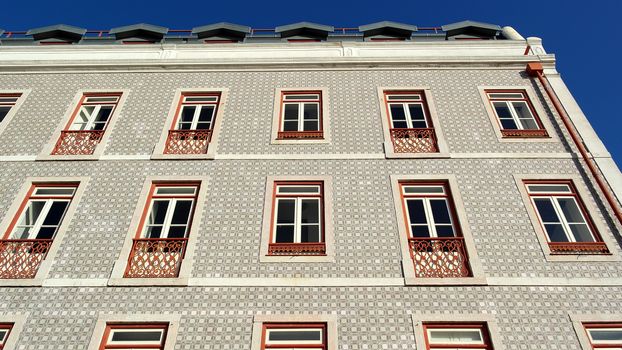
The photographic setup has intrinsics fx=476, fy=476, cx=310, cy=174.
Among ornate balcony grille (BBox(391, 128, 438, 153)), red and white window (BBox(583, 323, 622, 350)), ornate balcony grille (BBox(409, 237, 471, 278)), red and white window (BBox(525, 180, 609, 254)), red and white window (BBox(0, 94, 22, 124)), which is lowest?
red and white window (BBox(583, 323, 622, 350))

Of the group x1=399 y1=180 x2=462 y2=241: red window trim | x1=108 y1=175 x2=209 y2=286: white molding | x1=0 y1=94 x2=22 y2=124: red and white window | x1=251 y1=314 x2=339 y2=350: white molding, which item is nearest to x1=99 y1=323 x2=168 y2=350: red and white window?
x1=108 y1=175 x2=209 y2=286: white molding

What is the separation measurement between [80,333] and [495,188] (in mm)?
7002

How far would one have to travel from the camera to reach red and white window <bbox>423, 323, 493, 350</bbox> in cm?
649

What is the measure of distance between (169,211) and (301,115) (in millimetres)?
3604

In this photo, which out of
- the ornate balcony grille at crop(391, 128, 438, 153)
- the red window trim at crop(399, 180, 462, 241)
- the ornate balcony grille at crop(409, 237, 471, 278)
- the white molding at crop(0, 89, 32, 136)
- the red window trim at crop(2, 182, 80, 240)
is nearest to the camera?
the ornate balcony grille at crop(409, 237, 471, 278)

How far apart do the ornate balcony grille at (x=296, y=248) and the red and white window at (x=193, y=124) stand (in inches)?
112

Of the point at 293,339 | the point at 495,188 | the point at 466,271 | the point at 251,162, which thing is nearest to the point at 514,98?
the point at 495,188

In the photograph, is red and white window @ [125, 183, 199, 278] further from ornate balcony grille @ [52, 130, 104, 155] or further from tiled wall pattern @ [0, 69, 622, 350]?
→ ornate balcony grille @ [52, 130, 104, 155]

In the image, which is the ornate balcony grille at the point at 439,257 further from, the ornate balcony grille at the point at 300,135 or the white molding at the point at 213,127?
the white molding at the point at 213,127

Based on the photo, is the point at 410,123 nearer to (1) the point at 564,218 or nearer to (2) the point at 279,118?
(2) the point at 279,118

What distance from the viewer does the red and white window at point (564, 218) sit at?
7.52 metres

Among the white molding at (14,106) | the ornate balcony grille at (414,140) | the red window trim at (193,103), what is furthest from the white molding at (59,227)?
the ornate balcony grille at (414,140)

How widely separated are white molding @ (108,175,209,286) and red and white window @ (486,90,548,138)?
606 centimetres

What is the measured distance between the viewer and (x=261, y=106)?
1044cm
